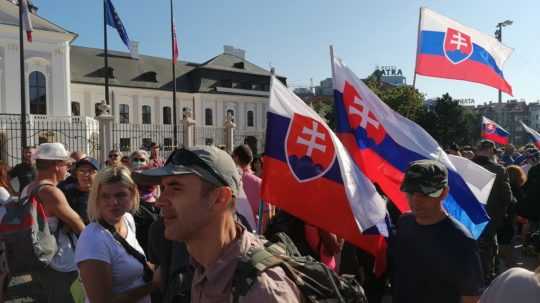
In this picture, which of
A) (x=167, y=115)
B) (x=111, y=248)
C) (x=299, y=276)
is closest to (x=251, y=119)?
(x=167, y=115)

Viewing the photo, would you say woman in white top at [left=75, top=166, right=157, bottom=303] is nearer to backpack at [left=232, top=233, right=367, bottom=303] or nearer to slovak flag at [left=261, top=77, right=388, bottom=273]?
slovak flag at [left=261, top=77, right=388, bottom=273]

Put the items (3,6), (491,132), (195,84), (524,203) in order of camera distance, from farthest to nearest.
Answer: (195,84) → (3,6) → (491,132) → (524,203)

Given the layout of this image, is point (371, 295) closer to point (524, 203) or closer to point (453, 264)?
point (453, 264)

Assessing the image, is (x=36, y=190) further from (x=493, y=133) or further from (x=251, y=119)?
(x=251, y=119)

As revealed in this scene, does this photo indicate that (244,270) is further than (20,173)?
No

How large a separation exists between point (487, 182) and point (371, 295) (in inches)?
50.6

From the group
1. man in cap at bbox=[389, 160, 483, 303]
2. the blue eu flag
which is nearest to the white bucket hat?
man in cap at bbox=[389, 160, 483, 303]

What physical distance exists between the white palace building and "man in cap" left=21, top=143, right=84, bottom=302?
21774 millimetres

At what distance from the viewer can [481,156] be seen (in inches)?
249

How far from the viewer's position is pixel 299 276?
154 cm

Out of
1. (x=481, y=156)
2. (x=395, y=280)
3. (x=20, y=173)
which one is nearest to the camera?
(x=395, y=280)

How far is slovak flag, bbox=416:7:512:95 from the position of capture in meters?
5.39

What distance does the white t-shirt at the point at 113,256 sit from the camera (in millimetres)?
2502

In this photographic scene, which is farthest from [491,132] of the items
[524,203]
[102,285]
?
[102,285]
